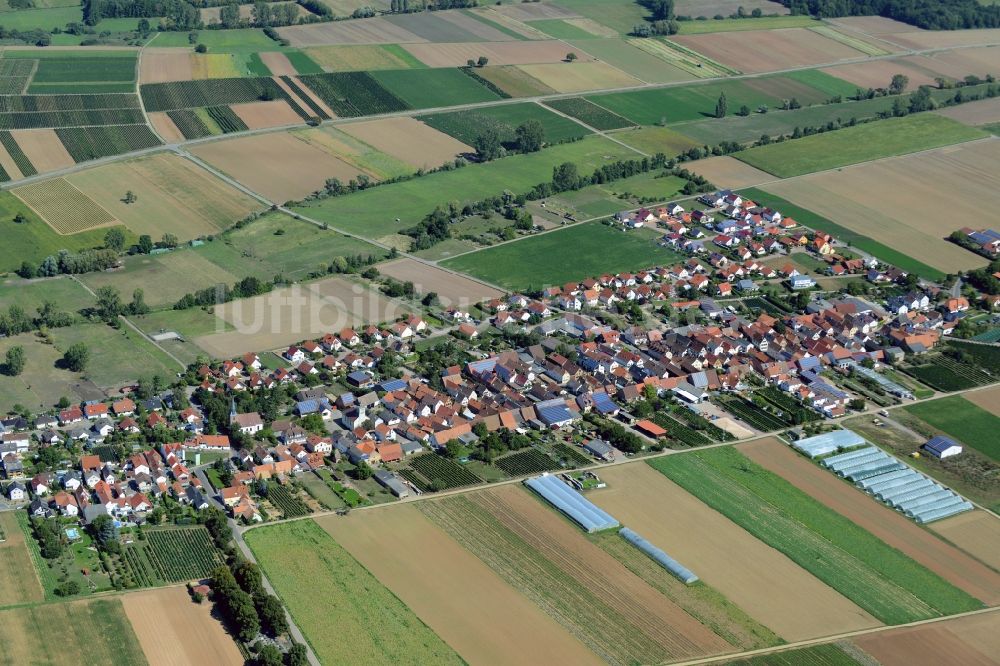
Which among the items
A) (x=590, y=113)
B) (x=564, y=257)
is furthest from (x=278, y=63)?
(x=564, y=257)

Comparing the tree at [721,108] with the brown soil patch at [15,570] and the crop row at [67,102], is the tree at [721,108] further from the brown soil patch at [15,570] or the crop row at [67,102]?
the brown soil patch at [15,570]

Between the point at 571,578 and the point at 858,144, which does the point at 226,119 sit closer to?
the point at 858,144

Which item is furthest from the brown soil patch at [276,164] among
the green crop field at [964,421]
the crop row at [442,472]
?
the green crop field at [964,421]

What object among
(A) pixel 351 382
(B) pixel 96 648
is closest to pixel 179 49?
(A) pixel 351 382

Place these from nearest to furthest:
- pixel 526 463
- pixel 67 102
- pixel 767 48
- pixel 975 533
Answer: pixel 975 533 → pixel 526 463 → pixel 67 102 → pixel 767 48

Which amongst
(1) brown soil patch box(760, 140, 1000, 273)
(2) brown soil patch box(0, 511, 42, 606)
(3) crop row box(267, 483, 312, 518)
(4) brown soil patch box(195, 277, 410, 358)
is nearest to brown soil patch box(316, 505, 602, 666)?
(3) crop row box(267, 483, 312, 518)

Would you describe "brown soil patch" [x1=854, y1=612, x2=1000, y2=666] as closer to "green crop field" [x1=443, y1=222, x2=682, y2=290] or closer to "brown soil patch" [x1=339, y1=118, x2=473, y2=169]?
"green crop field" [x1=443, y1=222, x2=682, y2=290]
